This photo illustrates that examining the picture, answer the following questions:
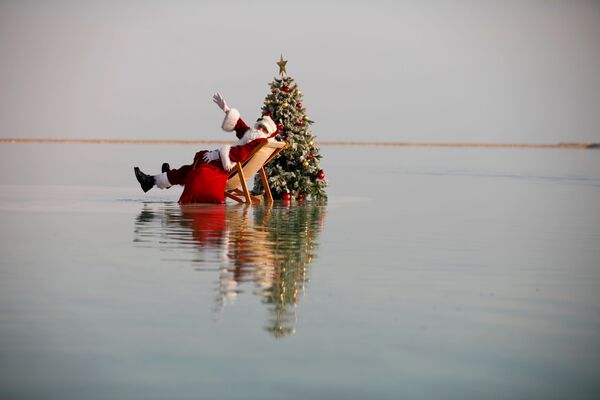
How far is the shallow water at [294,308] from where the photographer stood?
543 cm

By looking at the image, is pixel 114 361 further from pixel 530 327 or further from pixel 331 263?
pixel 331 263

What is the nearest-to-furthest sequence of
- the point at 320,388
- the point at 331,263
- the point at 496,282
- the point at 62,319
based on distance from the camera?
Result: the point at 320,388, the point at 62,319, the point at 496,282, the point at 331,263

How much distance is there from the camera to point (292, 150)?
19.7 meters

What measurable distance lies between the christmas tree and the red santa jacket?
1.57m

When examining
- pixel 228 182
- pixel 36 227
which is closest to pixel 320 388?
pixel 36 227

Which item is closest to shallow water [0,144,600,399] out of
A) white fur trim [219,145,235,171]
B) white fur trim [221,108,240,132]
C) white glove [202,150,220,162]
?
white fur trim [219,145,235,171]

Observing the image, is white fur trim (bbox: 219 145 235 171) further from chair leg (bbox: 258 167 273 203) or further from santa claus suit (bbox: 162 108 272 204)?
chair leg (bbox: 258 167 273 203)

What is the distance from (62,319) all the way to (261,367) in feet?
6.10

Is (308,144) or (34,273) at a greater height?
(308,144)

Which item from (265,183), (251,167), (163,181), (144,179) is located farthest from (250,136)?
(144,179)

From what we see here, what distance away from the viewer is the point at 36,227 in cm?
1337

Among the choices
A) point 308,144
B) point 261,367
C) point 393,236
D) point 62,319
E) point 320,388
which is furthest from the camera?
point 308,144

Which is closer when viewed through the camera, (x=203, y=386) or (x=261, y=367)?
(x=203, y=386)

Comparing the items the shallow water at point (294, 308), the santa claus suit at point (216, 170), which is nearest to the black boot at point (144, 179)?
the santa claus suit at point (216, 170)
